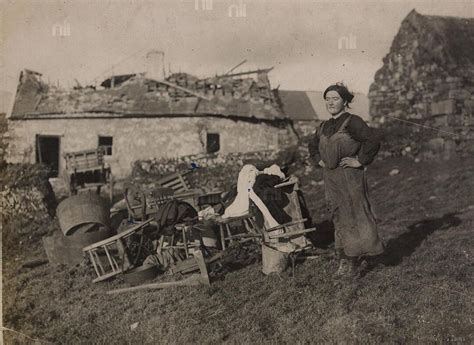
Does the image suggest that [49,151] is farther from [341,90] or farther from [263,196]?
[341,90]

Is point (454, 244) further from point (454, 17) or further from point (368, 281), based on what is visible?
Answer: point (454, 17)

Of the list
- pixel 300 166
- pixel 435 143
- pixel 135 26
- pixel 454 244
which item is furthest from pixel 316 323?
pixel 300 166

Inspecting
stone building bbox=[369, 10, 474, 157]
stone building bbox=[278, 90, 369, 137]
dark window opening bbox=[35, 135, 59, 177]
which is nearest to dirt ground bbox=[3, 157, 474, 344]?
stone building bbox=[369, 10, 474, 157]

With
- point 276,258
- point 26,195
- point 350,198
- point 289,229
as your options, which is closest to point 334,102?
point 350,198

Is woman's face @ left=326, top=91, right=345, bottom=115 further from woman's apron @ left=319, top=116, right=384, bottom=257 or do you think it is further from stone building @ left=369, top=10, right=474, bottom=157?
stone building @ left=369, top=10, right=474, bottom=157

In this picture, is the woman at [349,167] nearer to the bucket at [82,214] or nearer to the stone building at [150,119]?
the bucket at [82,214]

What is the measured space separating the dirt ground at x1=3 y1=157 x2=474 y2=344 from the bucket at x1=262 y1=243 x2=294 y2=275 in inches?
6.3

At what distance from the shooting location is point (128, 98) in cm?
1914

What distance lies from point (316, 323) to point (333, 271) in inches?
55.4

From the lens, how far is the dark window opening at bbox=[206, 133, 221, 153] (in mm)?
18922

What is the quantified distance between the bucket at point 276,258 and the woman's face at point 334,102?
1874 mm

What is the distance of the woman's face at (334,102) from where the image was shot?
5.01 meters

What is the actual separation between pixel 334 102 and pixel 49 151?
1773cm

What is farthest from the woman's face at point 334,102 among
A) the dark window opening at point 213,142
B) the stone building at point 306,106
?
the stone building at point 306,106
